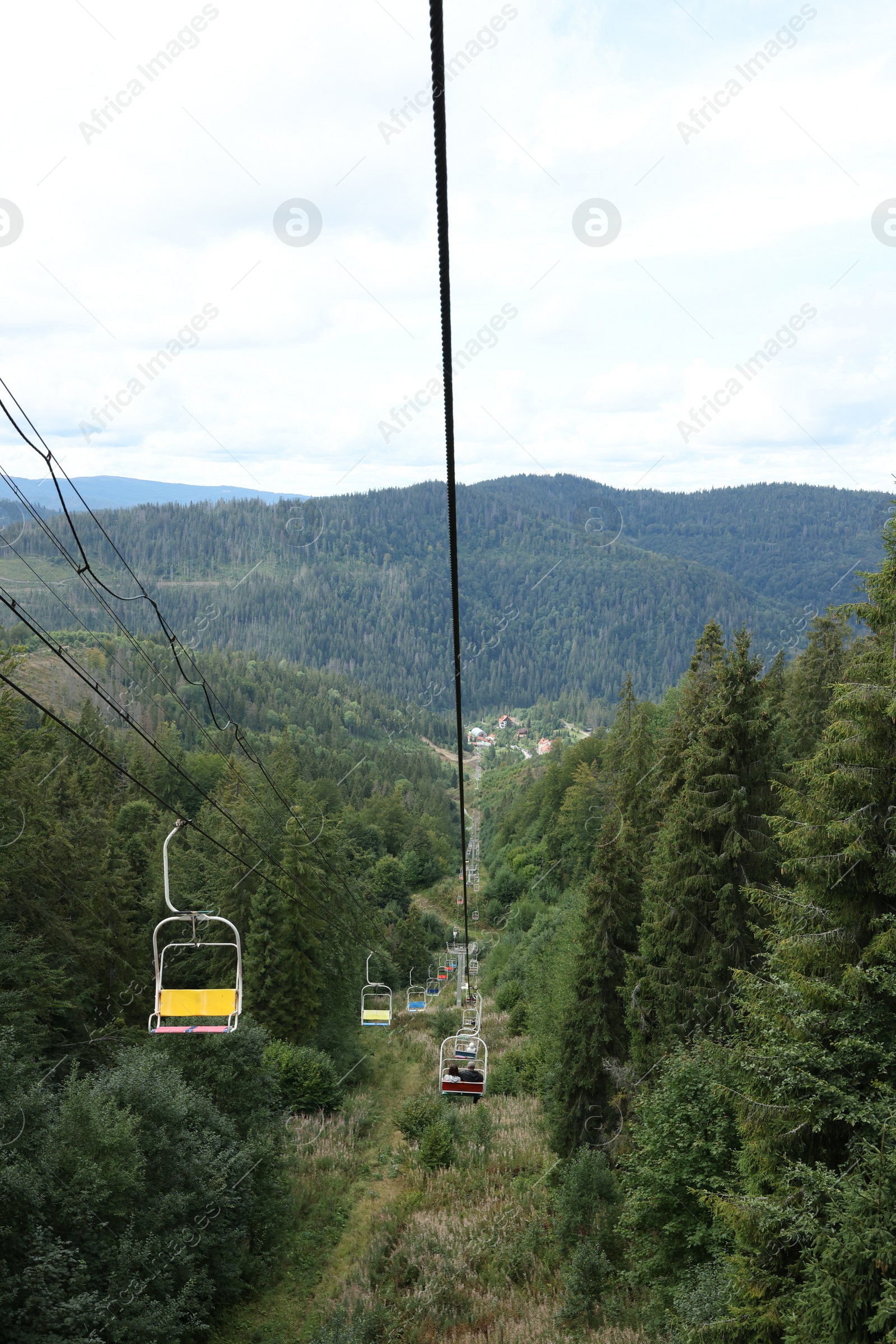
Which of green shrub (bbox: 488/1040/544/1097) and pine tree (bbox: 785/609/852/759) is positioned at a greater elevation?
pine tree (bbox: 785/609/852/759)

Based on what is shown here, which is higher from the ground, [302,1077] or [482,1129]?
[302,1077]

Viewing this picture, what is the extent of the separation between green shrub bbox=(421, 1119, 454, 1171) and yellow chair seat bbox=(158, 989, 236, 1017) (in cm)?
1754

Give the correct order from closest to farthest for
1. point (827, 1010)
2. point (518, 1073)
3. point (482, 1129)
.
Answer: point (827, 1010) < point (482, 1129) < point (518, 1073)

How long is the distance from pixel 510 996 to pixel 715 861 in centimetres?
2524

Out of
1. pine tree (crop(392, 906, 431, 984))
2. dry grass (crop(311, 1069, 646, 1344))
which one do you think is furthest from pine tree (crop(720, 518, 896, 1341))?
pine tree (crop(392, 906, 431, 984))

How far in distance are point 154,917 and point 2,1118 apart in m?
19.0

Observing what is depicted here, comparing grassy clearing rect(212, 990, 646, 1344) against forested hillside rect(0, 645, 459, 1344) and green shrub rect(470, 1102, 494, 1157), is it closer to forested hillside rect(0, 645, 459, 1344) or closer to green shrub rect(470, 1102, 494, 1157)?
green shrub rect(470, 1102, 494, 1157)

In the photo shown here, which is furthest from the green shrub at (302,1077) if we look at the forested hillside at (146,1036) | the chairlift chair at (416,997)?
the chairlift chair at (416,997)

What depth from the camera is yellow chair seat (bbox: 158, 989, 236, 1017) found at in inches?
408

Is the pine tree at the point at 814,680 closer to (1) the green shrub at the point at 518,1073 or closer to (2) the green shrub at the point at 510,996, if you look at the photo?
(1) the green shrub at the point at 518,1073

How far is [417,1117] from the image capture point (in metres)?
28.2

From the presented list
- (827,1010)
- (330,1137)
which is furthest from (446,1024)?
(827,1010)

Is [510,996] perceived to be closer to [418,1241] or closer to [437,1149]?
[437,1149]

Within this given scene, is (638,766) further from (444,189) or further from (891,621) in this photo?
(444,189)
